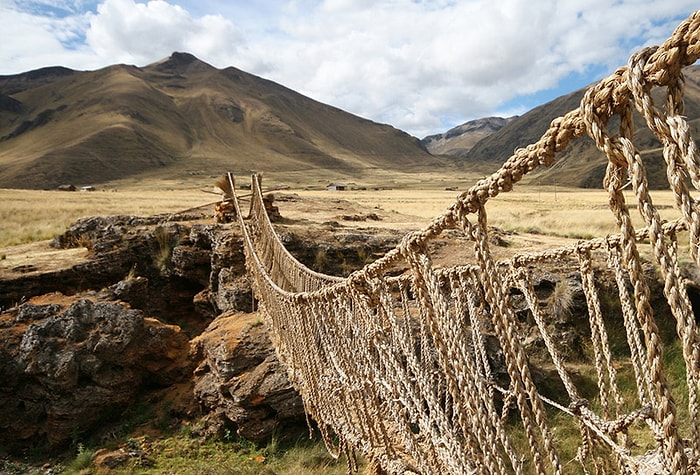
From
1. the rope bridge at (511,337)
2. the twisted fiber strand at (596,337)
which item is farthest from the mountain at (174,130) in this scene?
the twisted fiber strand at (596,337)

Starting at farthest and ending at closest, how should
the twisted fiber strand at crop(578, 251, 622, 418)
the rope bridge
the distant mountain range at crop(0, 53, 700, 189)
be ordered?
the distant mountain range at crop(0, 53, 700, 189), the twisted fiber strand at crop(578, 251, 622, 418), the rope bridge

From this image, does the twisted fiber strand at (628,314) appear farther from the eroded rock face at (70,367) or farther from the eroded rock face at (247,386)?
the eroded rock face at (70,367)

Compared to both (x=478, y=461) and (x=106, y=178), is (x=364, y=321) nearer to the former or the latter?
(x=478, y=461)

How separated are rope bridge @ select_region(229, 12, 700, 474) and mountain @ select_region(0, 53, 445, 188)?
62404 mm

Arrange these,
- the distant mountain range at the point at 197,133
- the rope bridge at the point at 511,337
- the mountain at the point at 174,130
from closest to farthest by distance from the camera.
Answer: the rope bridge at the point at 511,337
the distant mountain range at the point at 197,133
the mountain at the point at 174,130

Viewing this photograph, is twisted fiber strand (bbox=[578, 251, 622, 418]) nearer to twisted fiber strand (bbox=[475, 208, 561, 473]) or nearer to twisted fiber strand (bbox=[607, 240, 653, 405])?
twisted fiber strand (bbox=[607, 240, 653, 405])

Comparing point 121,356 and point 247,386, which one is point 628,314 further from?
point 121,356

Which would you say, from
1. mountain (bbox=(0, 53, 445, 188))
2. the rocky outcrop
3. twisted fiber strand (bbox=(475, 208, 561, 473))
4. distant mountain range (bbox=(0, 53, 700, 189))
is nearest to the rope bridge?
twisted fiber strand (bbox=(475, 208, 561, 473))

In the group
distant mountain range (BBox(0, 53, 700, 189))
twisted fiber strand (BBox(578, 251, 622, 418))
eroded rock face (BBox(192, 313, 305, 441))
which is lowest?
eroded rock face (BBox(192, 313, 305, 441))

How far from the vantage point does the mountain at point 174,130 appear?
6612 cm

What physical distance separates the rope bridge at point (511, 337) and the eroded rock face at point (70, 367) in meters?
1.78

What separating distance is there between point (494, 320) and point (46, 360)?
17.7 ft

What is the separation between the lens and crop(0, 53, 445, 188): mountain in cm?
6612

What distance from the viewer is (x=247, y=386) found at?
4590 mm
